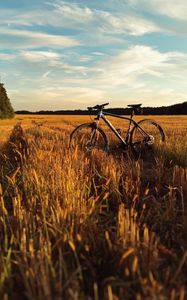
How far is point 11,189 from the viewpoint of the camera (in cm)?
606

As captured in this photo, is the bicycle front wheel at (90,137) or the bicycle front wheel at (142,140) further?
the bicycle front wheel at (142,140)

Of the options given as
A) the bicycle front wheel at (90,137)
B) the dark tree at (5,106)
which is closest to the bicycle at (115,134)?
the bicycle front wheel at (90,137)

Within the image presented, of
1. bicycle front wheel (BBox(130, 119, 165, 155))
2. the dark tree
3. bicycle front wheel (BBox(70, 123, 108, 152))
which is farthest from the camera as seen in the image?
the dark tree

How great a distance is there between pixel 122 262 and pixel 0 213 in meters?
1.76

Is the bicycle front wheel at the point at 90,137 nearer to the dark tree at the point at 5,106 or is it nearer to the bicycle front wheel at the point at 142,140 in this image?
the bicycle front wheel at the point at 142,140

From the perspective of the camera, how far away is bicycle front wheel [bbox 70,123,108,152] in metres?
9.61

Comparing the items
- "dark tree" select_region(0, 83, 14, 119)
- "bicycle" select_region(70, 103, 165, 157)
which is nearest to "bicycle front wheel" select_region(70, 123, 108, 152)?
"bicycle" select_region(70, 103, 165, 157)

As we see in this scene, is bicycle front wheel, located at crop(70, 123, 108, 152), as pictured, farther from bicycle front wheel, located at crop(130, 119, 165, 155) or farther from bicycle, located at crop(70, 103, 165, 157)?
bicycle front wheel, located at crop(130, 119, 165, 155)

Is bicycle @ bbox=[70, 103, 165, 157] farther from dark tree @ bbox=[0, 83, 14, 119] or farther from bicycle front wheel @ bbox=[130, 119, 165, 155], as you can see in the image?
dark tree @ bbox=[0, 83, 14, 119]

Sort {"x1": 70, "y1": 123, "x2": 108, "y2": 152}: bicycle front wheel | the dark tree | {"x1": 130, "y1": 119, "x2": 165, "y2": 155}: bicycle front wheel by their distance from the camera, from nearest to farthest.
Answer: {"x1": 70, "y1": 123, "x2": 108, "y2": 152}: bicycle front wheel, {"x1": 130, "y1": 119, "x2": 165, "y2": 155}: bicycle front wheel, the dark tree

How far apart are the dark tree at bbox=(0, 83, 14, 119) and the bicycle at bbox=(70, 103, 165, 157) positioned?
52.6 m

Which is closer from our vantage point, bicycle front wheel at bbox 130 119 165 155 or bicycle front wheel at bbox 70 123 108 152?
bicycle front wheel at bbox 70 123 108 152

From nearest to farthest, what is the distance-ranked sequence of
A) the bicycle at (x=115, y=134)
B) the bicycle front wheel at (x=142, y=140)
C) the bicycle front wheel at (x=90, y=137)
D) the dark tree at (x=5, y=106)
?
1. the bicycle front wheel at (x=90, y=137)
2. the bicycle at (x=115, y=134)
3. the bicycle front wheel at (x=142, y=140)
4. the dark tree at (x=5, y=106)

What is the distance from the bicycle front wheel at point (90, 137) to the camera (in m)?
9.61
